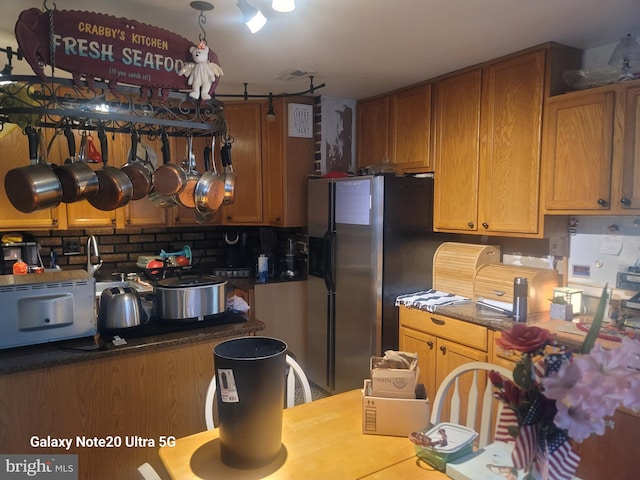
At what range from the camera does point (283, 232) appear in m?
4.12

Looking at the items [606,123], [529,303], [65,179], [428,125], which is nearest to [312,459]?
[65,179]

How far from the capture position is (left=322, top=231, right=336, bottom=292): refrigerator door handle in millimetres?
3268

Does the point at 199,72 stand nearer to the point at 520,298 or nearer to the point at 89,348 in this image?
the point at 89,348

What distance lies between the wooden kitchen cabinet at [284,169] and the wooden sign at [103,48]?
5.89 ft

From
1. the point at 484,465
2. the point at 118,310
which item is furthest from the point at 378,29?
the point at 484,465

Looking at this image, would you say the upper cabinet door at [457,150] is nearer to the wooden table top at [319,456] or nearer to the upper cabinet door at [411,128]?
the upper cabinet door at [411,128]

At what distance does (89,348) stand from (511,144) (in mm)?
2449

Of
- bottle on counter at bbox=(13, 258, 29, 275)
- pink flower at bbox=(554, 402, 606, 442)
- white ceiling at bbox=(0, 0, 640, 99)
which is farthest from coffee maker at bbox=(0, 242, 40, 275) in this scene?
pink flower at bbox=(554, 402, 606, 442)

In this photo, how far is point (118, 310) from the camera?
2039mm

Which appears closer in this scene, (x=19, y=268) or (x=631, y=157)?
(x=631, y=157)

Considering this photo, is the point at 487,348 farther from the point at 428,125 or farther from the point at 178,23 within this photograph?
the point at 178,23

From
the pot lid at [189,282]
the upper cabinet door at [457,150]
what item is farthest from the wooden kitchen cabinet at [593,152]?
the pot lid at [189,282]

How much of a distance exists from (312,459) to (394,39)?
2.07 metres

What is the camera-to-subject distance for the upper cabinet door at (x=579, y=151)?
2156mm
